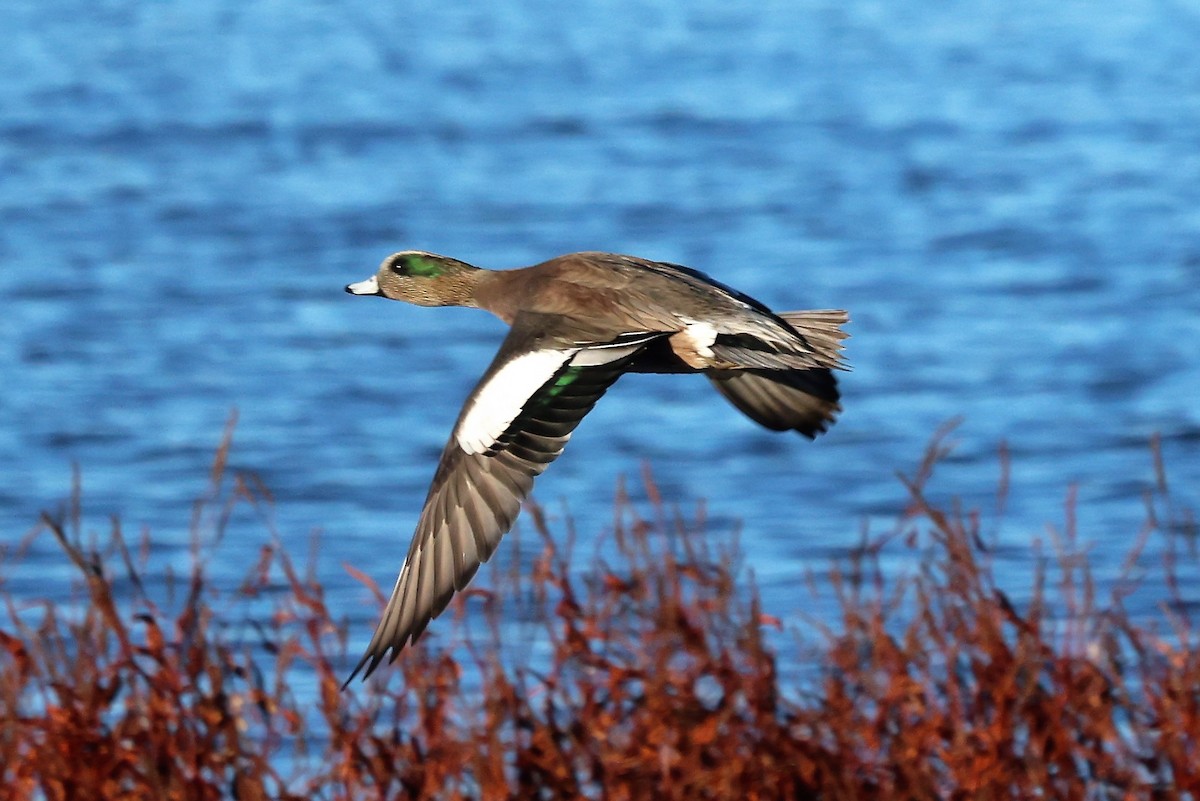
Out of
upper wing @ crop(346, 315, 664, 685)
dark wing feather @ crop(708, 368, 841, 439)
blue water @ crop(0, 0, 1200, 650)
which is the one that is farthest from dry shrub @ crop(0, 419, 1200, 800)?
blue water @ crop(0, 0, 1200, 650)

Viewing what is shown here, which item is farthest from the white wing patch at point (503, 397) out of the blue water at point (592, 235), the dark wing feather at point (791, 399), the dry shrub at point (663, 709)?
the blue water at point (592, 235)

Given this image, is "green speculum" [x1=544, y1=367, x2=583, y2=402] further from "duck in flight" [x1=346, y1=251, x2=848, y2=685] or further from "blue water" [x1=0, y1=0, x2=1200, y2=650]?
"blue water" [x1=0, y1=0, x2=1200, y2=650]

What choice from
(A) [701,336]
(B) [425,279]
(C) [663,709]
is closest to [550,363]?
(A) [701,336]

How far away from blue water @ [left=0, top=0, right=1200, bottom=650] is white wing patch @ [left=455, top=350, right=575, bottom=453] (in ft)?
13.4

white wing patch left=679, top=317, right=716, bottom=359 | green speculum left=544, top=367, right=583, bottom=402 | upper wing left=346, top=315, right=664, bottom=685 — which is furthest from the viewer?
white wing patch left=679, top=317, right=716, bottom=359

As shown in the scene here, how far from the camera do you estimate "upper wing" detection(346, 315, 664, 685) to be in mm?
4707

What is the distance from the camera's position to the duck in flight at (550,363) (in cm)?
473

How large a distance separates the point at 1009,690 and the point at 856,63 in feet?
63.6

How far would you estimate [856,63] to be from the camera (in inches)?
936

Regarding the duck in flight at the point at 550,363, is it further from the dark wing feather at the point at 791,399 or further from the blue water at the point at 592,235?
the blue water at the point at 592,235

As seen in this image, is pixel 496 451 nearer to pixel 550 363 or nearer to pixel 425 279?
pixel 550 363

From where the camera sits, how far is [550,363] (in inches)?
191

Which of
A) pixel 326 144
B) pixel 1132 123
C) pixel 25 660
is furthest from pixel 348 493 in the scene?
pixel 1132 123

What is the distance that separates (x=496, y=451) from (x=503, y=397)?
0.15m
